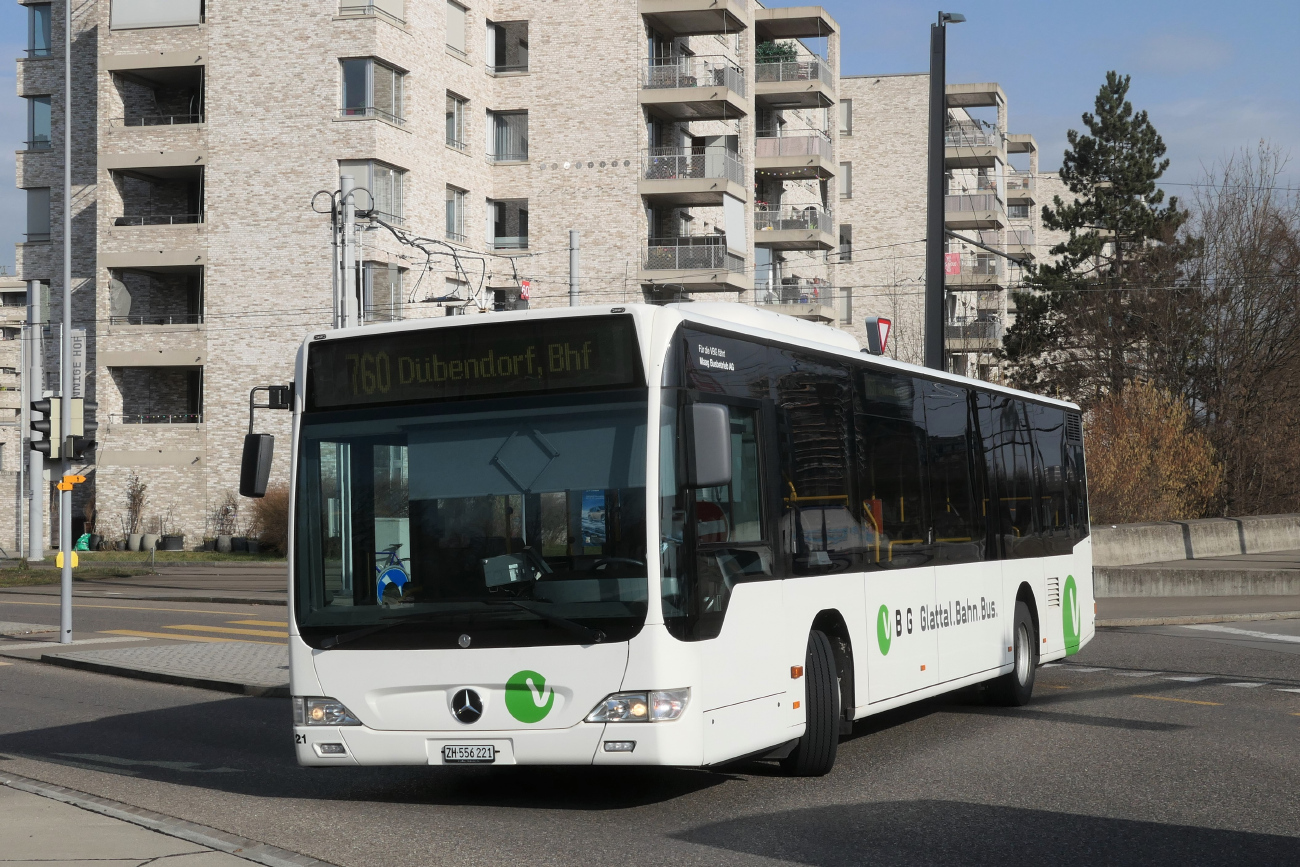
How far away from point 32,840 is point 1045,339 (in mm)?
59066

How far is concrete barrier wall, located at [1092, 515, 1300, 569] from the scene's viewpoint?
28.2 meters

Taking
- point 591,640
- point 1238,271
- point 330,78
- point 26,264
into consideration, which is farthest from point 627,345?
point 26,264

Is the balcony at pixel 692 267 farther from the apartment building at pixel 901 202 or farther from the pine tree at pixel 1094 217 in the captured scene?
the apartment building at pixel 901 202

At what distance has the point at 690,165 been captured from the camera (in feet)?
183

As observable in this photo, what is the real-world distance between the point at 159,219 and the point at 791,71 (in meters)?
25.3

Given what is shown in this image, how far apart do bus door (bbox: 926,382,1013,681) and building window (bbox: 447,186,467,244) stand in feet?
135

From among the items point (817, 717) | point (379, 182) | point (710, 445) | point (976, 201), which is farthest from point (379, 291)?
point (710, 445)

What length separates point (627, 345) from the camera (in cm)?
852

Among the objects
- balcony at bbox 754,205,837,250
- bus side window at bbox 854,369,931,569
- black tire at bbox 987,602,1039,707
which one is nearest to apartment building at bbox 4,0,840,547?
balcony at bbox 754,205,837,250

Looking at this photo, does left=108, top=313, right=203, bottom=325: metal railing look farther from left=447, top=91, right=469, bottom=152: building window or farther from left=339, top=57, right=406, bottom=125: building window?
left=447, top=91, right=469, bottom=152: building window

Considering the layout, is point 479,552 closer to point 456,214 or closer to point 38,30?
point 456,214

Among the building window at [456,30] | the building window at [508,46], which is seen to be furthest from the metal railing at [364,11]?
the building window at [508,46]

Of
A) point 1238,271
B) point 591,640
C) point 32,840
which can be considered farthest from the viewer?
point 1238,271

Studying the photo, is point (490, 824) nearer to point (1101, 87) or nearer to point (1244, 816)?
point (1244, 816)
